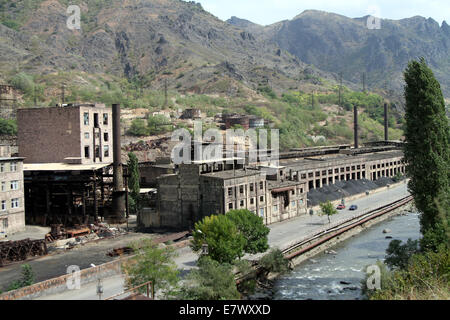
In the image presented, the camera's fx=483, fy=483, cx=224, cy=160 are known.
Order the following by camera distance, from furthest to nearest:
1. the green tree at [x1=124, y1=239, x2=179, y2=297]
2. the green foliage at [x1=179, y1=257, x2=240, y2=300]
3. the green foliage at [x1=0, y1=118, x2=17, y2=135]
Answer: the green foliage at [x1=0, y1=118, x2=17, y2=135], the green foliage at [x1=179, y1=257, x2=240, y2=300], the green tree at [x1=124, y1=239, x2=179, y2=297]

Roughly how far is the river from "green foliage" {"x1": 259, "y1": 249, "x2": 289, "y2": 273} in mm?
1070

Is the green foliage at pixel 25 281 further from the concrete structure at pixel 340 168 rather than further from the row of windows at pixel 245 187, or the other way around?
the concrete structure at pixel 340 168

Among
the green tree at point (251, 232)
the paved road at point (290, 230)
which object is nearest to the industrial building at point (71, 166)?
the paved road at point (290, 230)

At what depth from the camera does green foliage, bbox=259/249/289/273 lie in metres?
36.2

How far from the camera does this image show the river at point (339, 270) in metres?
33.6

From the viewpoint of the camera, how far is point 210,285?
28.3 m

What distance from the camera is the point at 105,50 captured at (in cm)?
19825

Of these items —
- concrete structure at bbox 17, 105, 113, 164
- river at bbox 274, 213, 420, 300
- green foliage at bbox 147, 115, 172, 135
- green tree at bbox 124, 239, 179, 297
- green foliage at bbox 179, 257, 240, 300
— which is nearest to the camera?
green tree at bbox 124, 239, 179, 297

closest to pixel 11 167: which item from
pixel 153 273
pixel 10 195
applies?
pixel 10 195

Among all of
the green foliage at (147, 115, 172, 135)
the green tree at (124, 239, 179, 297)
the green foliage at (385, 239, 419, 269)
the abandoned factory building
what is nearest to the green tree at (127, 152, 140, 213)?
the abandoned factory building

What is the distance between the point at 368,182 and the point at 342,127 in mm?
71648

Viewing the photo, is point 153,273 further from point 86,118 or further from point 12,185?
point 86,118

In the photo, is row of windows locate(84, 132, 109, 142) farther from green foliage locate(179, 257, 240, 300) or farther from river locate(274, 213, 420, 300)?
green foliage locate(179, 257, 240, 300)
